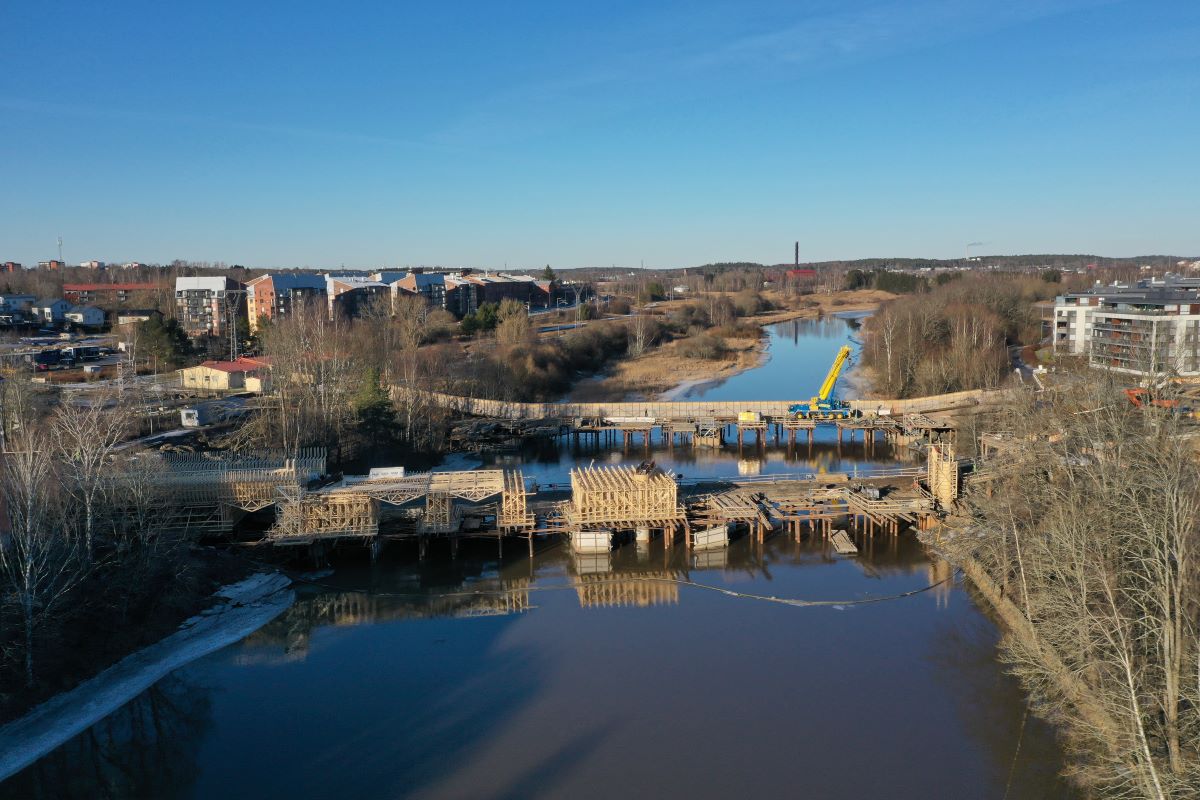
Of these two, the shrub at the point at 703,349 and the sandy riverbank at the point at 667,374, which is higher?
the shrub at the point at 703,349

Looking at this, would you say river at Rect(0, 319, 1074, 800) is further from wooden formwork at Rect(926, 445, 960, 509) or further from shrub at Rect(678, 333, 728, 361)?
shrub at Rect(678, 333, 728, 361)

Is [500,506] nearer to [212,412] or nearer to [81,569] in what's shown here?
[81,569]

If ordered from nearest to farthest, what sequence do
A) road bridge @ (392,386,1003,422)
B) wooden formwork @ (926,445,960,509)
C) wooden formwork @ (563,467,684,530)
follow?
1. wooden formwork @ (563,467,684,530)
2. wooden formwork @ (926,445,960,509)
3. road bridge @ (392,386,1003,422)

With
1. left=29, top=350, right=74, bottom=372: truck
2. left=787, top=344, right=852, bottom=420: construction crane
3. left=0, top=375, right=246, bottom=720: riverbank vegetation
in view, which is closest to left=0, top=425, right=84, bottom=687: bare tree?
left=0, top=375, right=246, bottom=720: riverbank vegetation

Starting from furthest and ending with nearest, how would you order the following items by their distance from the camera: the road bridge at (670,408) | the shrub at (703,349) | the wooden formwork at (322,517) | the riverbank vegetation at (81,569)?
the shrub at (703,349), the road bridge at (670,408), the wooden formwork at (322,517), the riverbank vegetation at (81,569)

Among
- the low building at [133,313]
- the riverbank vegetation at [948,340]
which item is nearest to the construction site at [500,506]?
the riverbank vegetation at [948,340]

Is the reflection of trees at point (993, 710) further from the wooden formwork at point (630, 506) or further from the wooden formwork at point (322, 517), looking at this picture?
the wooden formwork at point (322, 517)

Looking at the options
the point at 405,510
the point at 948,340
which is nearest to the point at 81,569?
the point at 405,510
